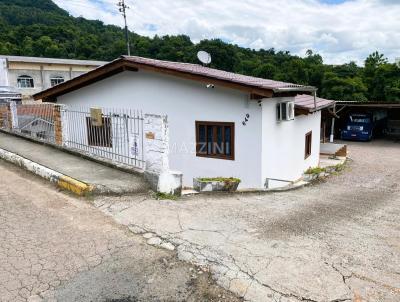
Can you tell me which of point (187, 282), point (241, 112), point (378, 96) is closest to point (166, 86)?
point (241, 112)

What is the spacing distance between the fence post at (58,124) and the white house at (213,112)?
1932 mm

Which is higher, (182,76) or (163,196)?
(182,76)

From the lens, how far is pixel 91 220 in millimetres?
5441

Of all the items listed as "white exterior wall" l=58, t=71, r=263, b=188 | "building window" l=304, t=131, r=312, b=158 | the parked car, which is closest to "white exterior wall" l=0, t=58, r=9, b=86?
"white exterior wall" l=58, t=71, r=263, b=188

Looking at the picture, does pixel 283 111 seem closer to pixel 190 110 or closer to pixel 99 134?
pixel 190 110

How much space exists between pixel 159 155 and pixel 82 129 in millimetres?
4446

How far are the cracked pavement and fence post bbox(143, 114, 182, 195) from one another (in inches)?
58.7

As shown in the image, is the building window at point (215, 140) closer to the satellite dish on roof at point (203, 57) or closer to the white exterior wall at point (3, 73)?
the satellite dish on roof at point (203, 57)

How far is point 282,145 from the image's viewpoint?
11266 mm

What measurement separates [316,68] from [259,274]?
4310 centimetres

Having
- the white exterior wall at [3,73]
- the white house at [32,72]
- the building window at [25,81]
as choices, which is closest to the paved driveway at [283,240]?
the white house at [32,72]

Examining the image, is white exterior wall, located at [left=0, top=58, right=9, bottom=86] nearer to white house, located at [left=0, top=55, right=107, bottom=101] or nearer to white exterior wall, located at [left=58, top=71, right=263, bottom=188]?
white house, located at [left=0, top=55, right=107, bottom=101]

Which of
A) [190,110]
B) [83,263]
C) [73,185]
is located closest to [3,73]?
[190,110]

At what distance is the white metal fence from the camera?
9031 millimetres
